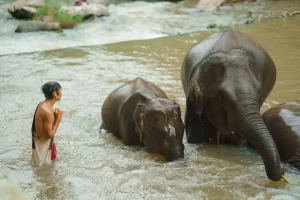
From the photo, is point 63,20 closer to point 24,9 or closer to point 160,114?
point 24,9

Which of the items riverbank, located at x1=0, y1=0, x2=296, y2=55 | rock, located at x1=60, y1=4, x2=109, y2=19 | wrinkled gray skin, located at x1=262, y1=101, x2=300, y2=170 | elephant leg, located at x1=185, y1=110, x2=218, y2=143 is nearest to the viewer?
wrinkled gray skin, located at x1=262, y1=101, x2=300, y2=170

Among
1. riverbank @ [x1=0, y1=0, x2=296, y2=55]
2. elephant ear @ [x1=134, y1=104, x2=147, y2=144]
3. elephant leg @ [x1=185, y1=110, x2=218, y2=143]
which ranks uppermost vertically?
elephant ear @ [x1=134, y1=104, x2=147, y2=144]

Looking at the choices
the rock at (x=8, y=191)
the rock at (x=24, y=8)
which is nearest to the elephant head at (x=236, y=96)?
the rock at (x=8, y=191)

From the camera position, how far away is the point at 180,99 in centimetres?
1002

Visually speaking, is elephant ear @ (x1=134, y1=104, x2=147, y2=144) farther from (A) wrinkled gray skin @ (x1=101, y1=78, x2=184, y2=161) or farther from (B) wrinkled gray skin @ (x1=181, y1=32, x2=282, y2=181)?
(B) wrinkled gray skin @ (x1=181, y1=32, x2=282, y2=181)

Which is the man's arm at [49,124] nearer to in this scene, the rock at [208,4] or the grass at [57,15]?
the grass at [57,15]

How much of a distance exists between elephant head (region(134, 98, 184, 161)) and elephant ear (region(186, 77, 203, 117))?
286 millimetres

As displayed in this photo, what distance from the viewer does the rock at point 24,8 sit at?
21.3 metres

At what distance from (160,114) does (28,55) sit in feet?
28.4

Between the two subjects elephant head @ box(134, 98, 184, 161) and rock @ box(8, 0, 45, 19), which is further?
rock @ box(8, 0, 45, 19)

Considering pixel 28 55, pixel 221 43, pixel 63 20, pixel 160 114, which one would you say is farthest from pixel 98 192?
pixel 63 20

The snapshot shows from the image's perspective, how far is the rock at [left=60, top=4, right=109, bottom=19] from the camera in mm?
21109

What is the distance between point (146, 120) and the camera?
6859mm

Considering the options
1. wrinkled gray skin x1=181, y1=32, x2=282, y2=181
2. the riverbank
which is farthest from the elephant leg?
the riverbank
